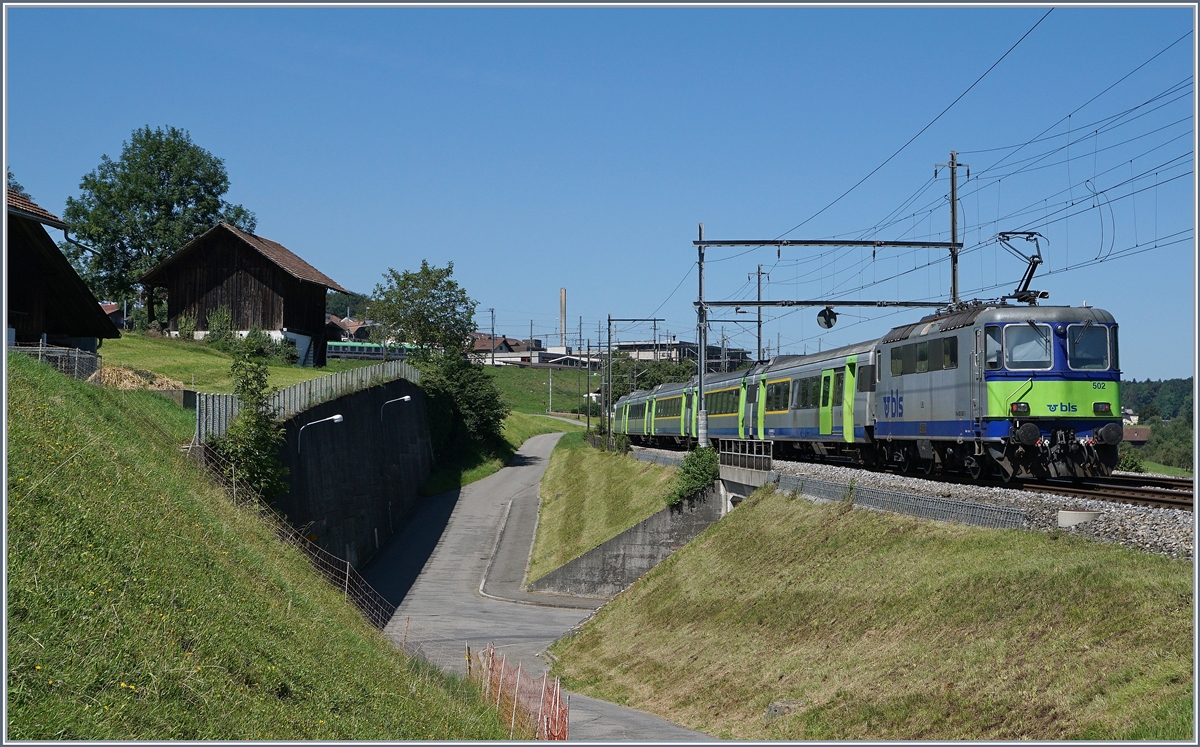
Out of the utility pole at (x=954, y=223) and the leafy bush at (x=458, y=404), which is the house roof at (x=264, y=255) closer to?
the leafy bush at (x=458, y=404)

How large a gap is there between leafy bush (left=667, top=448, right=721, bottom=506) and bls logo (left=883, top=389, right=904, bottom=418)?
10102 mm

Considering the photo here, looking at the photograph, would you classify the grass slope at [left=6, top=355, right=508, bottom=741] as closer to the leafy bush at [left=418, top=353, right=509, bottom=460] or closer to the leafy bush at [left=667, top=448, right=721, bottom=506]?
the leafy bush at [left=667, top=448, right=721, bottom=506]

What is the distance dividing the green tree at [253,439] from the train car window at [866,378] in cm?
1472

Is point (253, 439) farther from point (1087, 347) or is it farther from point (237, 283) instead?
point (237, 283)

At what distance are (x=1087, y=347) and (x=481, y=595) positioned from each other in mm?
24557

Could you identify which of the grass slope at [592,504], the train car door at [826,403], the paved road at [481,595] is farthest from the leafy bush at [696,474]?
the train car door at [826,403]

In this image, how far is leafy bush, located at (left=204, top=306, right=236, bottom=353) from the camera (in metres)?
61.6

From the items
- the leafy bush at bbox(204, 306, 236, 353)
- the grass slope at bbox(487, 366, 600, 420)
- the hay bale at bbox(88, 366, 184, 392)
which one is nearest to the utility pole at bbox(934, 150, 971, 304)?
the hay bale at bbox(88, 366, 184, 392)

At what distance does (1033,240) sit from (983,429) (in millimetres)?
5137

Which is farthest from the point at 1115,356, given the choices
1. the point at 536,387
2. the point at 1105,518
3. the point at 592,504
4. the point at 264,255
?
the point at 536,387

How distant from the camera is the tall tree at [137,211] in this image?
71.4 metres

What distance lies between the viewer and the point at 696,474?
36.2 meters

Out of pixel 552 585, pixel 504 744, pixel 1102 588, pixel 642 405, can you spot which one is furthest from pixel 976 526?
pixel 642 405

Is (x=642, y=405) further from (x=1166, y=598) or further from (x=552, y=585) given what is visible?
(x=1166, y=598)
